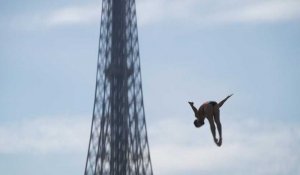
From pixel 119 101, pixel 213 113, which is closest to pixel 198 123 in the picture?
pixel 213 113

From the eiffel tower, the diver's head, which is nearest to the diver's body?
the diver's head

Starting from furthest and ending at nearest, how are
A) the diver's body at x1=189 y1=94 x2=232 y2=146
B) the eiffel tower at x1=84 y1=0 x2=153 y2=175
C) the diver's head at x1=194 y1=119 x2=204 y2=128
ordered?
1. the eiffel tower at x1=84 y1=0 x2=153 y2=175
2. the diver's head at x1=194 y1=119 x2=204 y2=128
3. the diver's body at x1=189 y1=94 x2=232 y2=146

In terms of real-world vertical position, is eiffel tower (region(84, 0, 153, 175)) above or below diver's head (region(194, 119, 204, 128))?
above

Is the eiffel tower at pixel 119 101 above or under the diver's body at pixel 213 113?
above

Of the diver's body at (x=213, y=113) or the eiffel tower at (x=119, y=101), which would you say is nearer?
the diver's body at (x=213, y=113)

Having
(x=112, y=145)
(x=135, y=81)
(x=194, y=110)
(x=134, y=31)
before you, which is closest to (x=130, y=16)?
(x=134, y=31)

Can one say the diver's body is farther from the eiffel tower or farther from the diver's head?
the eiffel tower

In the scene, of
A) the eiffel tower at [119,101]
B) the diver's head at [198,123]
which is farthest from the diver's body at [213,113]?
the eiffel tower at [119,101]

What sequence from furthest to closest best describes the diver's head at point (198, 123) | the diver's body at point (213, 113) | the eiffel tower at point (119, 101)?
the eiffel tower at point (119, 101) < the diver's head at point (198, 123) < the diver's body at point (213, 113)

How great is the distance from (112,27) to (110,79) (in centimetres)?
670

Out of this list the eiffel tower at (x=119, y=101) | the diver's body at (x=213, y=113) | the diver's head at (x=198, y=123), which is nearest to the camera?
the diver's body at (x=213, y=113)

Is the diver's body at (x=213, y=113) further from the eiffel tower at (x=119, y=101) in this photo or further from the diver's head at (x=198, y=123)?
the eiffel tower at (x=119, y=101)

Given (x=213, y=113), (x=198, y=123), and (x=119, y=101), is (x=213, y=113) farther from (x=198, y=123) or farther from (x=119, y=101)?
(x=119, y=101)

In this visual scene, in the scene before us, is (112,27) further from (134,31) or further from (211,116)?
(211,116)
